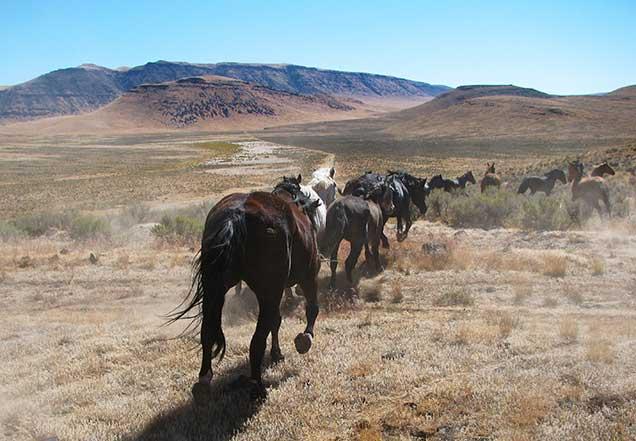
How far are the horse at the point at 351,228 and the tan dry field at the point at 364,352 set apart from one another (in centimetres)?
59

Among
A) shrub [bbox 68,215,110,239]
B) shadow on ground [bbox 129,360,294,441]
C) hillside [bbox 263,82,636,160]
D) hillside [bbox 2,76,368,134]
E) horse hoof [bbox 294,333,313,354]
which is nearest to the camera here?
shadow on ground [bbox 129,360,294,441]

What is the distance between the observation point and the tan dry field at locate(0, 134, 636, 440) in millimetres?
4418

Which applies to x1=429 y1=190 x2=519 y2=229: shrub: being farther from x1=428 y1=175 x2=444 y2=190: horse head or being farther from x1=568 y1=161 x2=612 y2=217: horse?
x1=428 y1=175 x2=444 y2=190: horse head

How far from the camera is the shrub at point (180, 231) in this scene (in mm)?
13887

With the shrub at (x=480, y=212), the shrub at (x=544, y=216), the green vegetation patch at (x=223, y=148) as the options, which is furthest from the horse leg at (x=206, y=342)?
Answer: the green vegetation patch at (x=223, y=148)

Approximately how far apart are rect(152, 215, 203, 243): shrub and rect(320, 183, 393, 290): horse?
5600mm

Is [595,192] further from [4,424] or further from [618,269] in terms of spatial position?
[4,424]

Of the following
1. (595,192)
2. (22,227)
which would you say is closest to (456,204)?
(595,192)

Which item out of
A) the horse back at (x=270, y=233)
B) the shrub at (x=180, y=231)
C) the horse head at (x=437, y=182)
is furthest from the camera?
the horse head at (x=437, y=182)

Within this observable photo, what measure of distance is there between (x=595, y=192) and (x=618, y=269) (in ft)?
23.0

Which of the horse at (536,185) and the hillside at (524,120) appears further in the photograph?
the hillside at (524,120)

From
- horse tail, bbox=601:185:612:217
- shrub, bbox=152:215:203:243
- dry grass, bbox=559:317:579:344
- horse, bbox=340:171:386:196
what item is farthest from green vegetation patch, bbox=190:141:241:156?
dry grass, bbox=559:317:579:344

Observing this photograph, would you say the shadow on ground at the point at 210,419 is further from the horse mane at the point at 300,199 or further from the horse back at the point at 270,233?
the horse mane at the point at 300,199

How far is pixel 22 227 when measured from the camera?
16.9 meters
